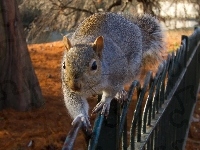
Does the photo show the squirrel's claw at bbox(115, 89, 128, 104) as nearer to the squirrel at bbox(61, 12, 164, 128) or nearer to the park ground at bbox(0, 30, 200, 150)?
the squirrel at bbox(61, 12, 164, 128)

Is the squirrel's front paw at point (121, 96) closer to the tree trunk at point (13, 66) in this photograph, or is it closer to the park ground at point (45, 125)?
the park ground at point (45, 125)

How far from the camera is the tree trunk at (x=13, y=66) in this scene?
3.58m

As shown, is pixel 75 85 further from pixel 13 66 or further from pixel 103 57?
pixel 13 66

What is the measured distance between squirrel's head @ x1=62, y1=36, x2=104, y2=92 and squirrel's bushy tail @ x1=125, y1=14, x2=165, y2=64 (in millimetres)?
959

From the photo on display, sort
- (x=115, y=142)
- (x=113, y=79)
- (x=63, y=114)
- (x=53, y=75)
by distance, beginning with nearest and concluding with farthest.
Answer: (x=115, y=142)
(x=113, y=79)
(x=63, y=114)
(x=53, y=75)

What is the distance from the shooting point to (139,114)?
4.75 ft

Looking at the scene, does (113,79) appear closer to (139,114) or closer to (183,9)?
(139,114)

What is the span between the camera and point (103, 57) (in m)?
1.69

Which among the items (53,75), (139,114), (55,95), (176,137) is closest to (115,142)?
(139,114)

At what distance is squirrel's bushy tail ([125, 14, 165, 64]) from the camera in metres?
2.55

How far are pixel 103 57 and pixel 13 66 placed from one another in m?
2.02

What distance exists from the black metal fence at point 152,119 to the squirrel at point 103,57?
0.19 feet

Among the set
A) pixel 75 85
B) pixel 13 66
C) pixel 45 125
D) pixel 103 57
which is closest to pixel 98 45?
pixel 103 57

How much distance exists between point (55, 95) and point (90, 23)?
194cm
